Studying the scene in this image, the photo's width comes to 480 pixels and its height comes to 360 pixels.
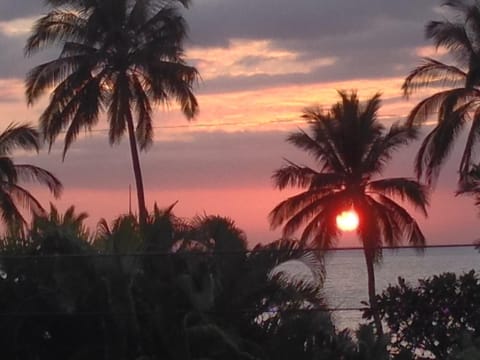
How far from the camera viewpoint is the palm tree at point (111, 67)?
3212cm

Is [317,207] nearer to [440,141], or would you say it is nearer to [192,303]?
[440,141]

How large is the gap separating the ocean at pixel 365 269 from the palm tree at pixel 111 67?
746 inches

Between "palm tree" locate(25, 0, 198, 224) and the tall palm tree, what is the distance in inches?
156

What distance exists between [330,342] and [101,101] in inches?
850

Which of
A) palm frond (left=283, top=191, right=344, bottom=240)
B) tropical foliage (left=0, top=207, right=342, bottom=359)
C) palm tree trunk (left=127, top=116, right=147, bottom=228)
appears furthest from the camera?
palm frond (left=283, top=191, right=344, bottom=240)

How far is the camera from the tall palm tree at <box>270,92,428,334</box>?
33031 millimetres

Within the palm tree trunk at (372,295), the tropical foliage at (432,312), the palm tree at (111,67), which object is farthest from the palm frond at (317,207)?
the tropical foliage at (432,312)

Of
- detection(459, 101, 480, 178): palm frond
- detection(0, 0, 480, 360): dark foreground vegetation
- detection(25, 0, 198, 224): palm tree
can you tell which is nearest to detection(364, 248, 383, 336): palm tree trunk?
detection(0, 0, 480, 360): dark foreground vegetation

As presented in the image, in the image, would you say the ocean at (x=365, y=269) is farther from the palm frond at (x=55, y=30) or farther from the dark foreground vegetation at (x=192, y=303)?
the palm frond at (x=55, y=30)

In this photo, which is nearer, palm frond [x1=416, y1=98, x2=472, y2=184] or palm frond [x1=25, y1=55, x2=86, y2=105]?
palm frond [x1=416, y1=98, x2=472, y2=184]

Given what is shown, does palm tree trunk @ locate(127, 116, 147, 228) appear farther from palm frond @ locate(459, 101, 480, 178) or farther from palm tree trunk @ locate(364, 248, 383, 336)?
palm tree trunk @ locate(364, 248, 383, 336)

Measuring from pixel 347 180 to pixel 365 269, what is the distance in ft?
66.9

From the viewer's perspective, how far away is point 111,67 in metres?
33.0

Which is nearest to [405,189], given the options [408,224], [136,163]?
[408,224]
